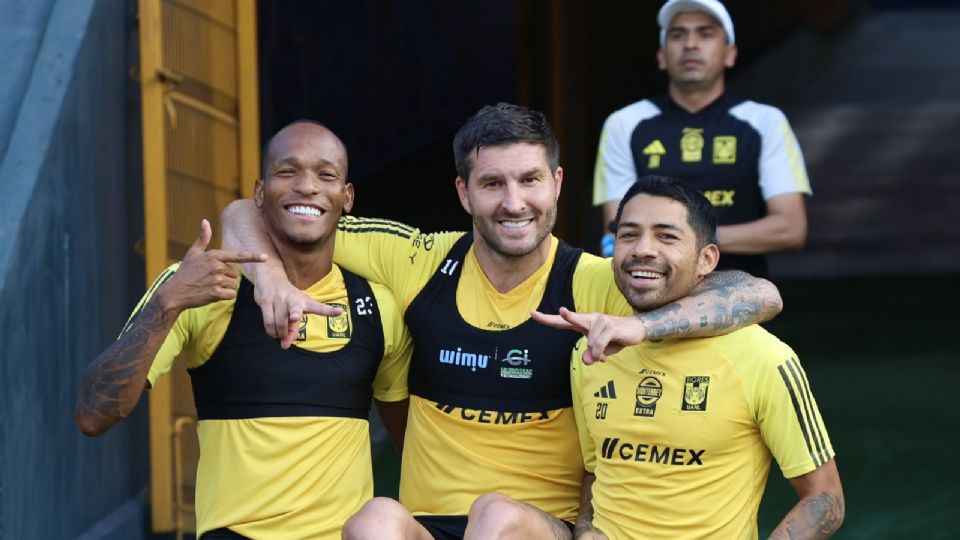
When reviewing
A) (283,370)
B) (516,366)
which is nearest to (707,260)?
(516,366)

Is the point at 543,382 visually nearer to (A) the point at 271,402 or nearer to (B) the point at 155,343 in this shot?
(A) the point at 271,402

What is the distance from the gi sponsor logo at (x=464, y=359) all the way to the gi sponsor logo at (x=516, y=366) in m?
0.05

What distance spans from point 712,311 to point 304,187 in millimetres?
1130

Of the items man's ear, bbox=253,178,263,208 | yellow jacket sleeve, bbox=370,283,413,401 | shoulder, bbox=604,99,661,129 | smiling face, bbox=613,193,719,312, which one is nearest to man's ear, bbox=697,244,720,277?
smiling face, bbox=613,193,719,312

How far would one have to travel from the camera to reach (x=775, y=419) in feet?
13.1

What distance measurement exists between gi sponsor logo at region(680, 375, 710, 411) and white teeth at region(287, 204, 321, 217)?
3.56 ft

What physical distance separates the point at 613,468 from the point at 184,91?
7.98 feet

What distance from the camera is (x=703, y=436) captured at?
403 cm

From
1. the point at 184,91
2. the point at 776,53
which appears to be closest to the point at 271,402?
the point at 184,91

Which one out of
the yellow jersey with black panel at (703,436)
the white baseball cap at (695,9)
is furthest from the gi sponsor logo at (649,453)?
the white baseball cap at (695,9)

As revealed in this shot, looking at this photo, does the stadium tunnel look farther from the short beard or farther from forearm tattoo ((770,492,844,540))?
Result: forearm tattoo ((770,492,844,540))

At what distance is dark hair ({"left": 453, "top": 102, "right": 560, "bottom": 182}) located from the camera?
436cm

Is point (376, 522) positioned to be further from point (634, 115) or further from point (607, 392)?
point (634, 115)

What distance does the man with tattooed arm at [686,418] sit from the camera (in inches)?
157
